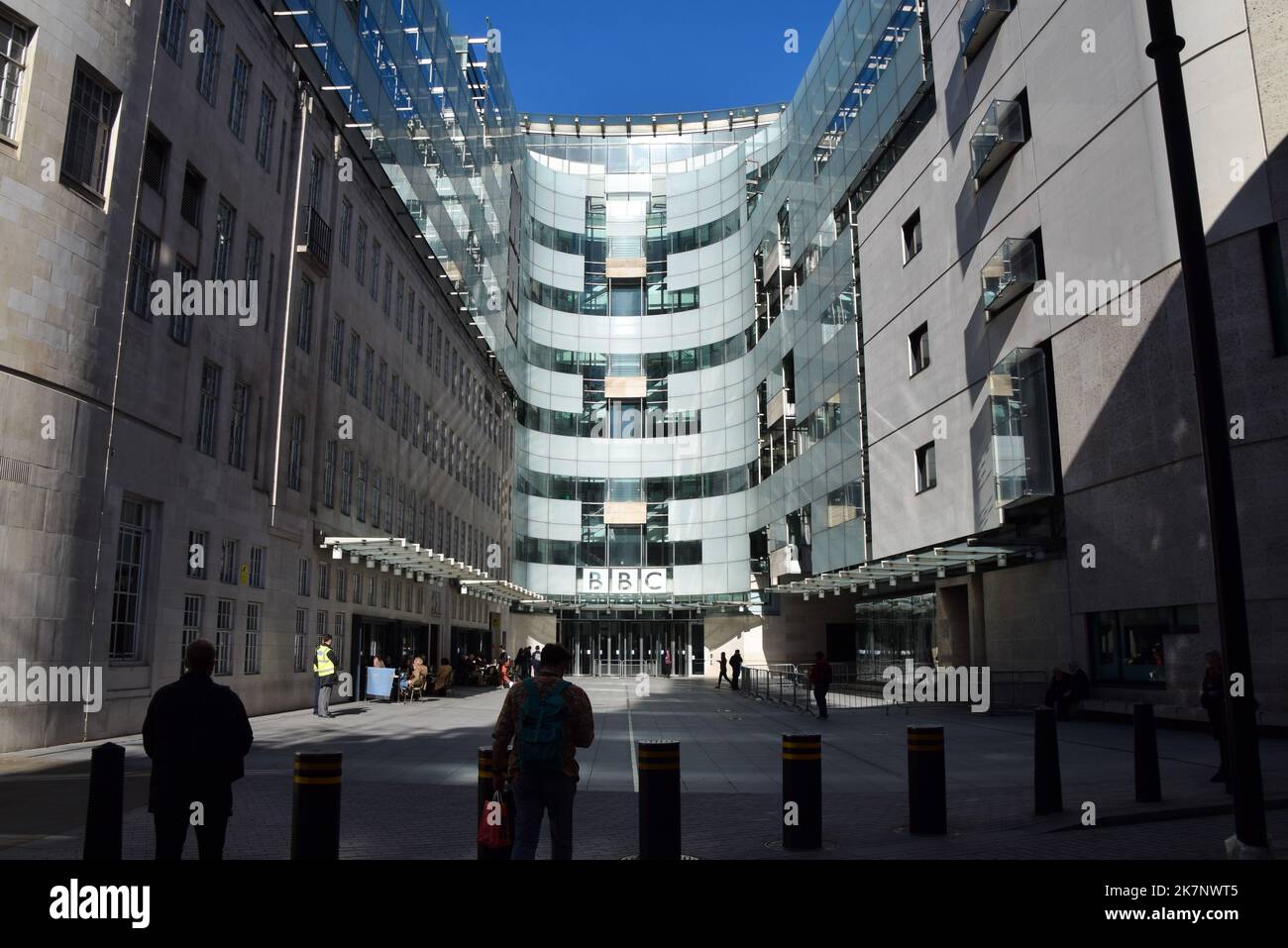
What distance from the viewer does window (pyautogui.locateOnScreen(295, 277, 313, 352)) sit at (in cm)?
2553

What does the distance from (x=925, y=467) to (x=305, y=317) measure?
18.9m

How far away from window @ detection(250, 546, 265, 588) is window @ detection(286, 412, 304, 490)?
2277 mm

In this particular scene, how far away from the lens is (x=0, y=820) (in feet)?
29.6

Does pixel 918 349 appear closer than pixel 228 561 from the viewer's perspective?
No

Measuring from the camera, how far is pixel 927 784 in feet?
29.6

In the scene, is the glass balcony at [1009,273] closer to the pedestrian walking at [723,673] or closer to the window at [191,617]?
the window at [191,617]

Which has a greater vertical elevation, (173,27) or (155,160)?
(173,27)

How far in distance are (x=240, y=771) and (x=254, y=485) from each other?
17.2 meters

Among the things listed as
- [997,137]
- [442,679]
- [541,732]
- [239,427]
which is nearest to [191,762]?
[541,732]

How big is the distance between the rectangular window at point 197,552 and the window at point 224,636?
1.15 meters

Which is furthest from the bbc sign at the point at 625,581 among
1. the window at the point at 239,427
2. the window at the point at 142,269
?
the window at the point at 142,269

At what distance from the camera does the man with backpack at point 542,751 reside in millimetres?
6223

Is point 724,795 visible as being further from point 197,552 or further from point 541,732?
point 197,552
